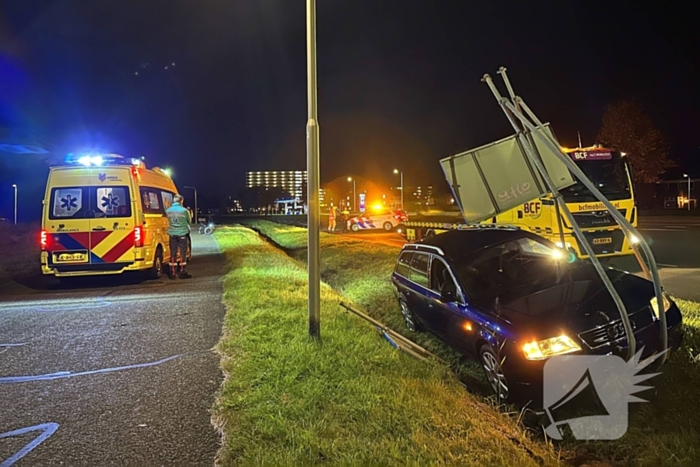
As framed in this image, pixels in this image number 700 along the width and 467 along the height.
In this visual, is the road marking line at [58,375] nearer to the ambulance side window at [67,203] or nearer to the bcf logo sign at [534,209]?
the ambulance side window at [67,203]

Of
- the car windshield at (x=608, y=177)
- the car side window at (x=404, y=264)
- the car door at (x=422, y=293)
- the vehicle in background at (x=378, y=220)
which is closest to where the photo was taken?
the car door at (x=422, y=293)

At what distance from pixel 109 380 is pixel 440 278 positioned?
3.85 meters

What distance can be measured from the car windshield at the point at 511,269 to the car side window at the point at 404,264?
1378 mm

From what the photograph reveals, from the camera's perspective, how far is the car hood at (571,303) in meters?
4.71

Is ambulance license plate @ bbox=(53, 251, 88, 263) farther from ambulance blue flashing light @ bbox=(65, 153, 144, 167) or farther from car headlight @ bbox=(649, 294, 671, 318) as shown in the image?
car headlight @ bbox=(649, 294, 671, 318)

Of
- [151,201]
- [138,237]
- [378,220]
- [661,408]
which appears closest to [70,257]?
[138,237]

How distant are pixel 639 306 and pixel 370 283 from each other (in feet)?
24.6

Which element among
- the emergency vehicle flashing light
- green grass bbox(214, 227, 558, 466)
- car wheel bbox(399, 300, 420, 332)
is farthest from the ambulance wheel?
car wheel bbox(399, 300, 420, 332)

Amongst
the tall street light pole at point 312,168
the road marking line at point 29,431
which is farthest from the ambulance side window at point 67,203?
the road marking line at point 29,431

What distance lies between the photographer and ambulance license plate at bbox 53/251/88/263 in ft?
36.6

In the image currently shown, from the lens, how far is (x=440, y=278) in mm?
6605

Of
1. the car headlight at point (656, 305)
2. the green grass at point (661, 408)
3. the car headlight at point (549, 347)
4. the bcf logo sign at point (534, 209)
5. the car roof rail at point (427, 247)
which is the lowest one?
the green grass at point (661, 408)

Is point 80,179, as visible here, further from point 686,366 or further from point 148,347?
point 686,366

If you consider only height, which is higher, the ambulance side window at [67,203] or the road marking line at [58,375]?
the ambulance side window at [67,203]
